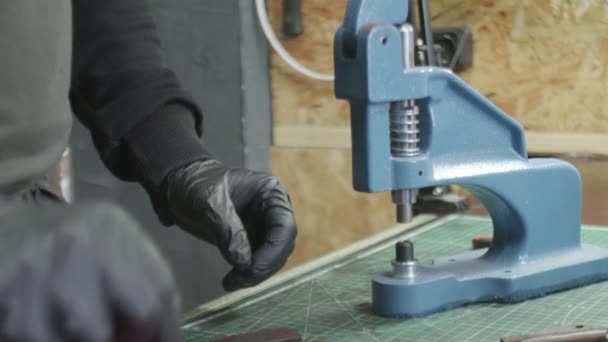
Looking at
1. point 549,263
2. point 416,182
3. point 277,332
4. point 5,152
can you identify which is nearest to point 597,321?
point 549,263

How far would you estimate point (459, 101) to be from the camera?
3.20ft

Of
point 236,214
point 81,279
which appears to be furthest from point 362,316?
point 81,279

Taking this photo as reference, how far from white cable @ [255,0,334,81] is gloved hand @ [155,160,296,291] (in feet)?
2.46

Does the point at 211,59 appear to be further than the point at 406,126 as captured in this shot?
Yes

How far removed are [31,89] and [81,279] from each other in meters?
0.48

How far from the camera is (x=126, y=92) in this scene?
1.04m

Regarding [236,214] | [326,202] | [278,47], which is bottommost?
[326,202]

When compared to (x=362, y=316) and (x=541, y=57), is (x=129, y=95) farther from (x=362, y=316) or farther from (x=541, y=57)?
(x=541, y=57)

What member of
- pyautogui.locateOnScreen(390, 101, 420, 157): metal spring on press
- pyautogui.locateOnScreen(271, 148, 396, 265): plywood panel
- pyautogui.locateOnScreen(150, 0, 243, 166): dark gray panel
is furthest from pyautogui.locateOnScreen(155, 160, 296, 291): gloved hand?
pyautogui.locateOnScreen(271, 148, 396, 265): plywood panel

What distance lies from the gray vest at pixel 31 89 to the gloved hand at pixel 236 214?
0.17 metres

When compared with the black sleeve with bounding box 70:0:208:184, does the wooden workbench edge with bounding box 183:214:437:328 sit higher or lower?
lower

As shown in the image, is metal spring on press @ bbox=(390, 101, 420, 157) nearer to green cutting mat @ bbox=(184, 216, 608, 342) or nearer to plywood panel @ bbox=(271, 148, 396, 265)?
green cutting mat @ bbox=(184, 216, 608, 342)

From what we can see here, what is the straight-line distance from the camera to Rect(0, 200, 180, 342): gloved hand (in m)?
0.37

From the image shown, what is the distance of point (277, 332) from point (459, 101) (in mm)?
318
